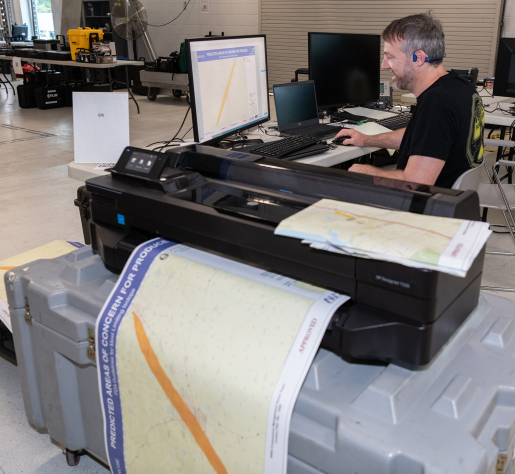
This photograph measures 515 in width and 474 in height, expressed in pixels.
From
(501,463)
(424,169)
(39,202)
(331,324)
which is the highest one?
(424,169)

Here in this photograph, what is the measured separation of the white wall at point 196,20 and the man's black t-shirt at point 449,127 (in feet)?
24.3

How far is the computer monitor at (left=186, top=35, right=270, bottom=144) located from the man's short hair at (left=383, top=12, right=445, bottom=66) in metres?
0.66

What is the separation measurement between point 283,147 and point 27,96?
6755 millimetres

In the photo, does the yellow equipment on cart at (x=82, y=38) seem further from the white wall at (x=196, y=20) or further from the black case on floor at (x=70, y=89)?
the white wall at (x=196, y=20)

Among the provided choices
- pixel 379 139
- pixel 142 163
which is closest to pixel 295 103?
pixel 379 139

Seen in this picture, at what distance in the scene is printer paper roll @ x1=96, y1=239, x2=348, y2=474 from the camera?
32.5 inches

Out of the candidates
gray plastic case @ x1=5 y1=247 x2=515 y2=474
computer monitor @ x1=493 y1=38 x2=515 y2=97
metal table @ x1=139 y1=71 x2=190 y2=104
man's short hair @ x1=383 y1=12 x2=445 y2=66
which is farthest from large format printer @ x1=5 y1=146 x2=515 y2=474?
metal table @ x1=139 y1=71 x2=190 y2=104

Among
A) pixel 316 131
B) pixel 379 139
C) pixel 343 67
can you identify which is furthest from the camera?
pixel 343 67

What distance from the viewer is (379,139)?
2.33m

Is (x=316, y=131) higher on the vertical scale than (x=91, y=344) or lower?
higher

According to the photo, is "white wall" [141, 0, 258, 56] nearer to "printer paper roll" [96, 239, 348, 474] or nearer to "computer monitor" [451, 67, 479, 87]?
"computer monitor" [451, 67, 479, 87]

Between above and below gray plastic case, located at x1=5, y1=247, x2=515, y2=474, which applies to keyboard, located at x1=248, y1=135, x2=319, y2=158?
above

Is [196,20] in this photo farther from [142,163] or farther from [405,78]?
[142,163]

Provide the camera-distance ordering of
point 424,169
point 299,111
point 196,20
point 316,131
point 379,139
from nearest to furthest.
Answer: point 424,169, point 379,139, point 316,131, point 299,111, point 196,20
